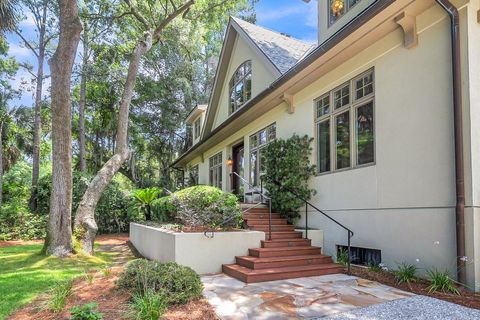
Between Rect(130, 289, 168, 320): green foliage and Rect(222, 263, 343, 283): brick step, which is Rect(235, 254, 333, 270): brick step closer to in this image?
Rect(222, 263, 343, 283): brick step

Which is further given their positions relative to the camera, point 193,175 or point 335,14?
point 193,175

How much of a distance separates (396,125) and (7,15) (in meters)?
11.2

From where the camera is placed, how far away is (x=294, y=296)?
476cm

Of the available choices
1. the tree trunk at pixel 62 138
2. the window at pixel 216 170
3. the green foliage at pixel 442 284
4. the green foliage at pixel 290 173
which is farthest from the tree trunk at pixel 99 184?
the green foliage at pixel 442 284

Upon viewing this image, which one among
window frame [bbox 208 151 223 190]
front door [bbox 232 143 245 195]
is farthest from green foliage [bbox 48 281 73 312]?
window frame [bbox 208 151 223 190]

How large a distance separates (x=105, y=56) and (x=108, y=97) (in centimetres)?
263

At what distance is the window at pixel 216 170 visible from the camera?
15.5m

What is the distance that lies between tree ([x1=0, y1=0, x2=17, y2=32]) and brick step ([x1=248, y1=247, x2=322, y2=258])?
390 inches

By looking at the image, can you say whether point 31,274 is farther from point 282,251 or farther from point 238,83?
point 238,83

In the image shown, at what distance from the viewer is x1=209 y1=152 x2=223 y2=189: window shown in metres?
15.5

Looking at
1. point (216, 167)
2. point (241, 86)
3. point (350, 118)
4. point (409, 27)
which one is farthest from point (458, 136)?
point (216, 167)

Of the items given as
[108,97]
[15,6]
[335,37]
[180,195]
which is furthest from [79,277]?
[108,97]

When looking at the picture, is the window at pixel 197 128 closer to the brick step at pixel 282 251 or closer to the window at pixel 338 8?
the window at pixel 338 8

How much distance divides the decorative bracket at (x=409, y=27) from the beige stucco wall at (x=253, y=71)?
5.22 metres
